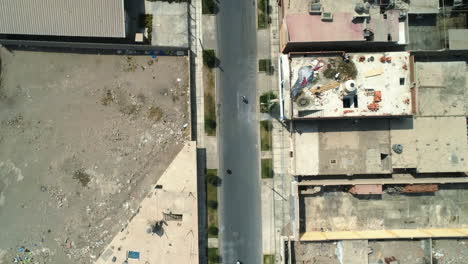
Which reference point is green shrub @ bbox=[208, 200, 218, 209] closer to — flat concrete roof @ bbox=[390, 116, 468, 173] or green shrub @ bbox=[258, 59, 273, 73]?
green shrub @ bbox=[258, 59, 273, 73]

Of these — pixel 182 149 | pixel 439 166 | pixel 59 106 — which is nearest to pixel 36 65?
pixel 59 106

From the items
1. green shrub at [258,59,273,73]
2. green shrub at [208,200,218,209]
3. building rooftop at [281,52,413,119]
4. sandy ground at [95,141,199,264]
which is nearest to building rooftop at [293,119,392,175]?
building rooftop at [281,52,413,119]

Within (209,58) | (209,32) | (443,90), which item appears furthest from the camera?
(209,32)

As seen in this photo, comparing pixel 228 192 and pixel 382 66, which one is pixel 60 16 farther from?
pixel 382 66

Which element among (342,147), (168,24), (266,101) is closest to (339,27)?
(266,101)

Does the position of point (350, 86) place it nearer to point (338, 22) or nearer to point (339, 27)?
point (339, 27)
